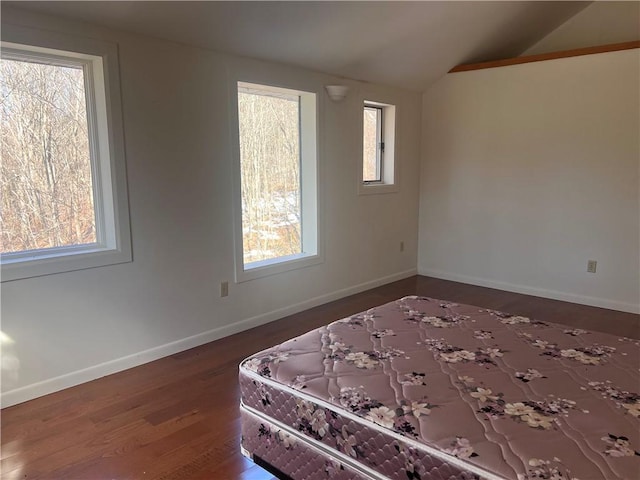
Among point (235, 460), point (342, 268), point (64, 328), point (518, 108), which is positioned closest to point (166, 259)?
point (64, 328)

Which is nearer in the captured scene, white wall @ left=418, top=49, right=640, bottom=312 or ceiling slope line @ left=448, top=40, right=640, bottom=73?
ceiling slope line @ left=448, top=40, right=640, bottom=73

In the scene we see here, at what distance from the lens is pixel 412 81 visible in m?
4.52

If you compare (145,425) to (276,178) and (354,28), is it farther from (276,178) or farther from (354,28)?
(354,28)

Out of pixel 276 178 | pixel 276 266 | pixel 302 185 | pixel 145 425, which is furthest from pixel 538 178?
pixel 145 425

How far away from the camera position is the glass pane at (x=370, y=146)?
4555 mm

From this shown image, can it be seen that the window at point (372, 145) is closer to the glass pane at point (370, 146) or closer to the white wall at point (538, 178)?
the glass pane at point (370, 146)

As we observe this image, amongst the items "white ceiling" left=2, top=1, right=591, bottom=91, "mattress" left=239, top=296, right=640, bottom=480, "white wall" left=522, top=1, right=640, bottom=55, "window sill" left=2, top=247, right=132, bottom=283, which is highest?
"white wall" left=522, top=1, right=640, bottom=55

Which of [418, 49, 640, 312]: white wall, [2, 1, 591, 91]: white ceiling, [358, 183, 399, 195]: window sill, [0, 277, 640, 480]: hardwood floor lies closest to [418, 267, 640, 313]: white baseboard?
[418, 49, 640, 312]: white wall

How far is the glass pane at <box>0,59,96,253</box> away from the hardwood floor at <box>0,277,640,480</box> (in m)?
0.87

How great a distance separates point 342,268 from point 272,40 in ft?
6.85

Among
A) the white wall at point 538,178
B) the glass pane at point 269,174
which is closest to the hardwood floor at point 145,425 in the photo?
the glass pane at point 269,174

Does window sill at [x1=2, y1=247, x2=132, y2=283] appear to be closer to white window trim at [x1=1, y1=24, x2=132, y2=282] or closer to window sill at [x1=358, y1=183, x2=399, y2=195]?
white window trim at [x1=1, y1=24, x2=132, y2=282]

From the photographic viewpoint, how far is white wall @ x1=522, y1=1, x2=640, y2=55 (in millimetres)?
4070

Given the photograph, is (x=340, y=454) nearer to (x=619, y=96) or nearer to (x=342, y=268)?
(x=342, y=268)
